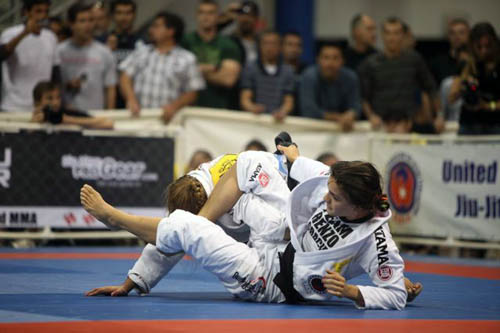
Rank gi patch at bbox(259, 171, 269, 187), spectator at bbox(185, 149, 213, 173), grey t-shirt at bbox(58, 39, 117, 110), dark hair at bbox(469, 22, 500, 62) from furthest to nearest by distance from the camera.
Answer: grey t-shirt at bbox(58, 39, 117, 110)
spectator at bbox(185, 149, 213, 173)
dark hair at bbox(469, 22, 500, 62)
gi patch at bbox(259, 171, 269, 187)

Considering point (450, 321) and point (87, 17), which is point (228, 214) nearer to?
point (450, 321)

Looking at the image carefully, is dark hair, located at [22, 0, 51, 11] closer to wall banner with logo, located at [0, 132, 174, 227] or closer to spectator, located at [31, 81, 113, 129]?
spectator, located at [31, 81, 113, 129]

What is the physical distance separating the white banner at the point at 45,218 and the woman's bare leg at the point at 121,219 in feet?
13.4

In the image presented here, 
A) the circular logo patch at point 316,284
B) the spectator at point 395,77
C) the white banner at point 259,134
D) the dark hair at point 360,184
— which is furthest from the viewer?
the white banner at point 259,134

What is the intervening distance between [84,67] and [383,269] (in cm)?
586

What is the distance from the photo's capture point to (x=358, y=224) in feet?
13.0

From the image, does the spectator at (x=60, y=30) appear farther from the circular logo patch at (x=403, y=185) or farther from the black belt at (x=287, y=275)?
the black belt at (x=287, y=275)

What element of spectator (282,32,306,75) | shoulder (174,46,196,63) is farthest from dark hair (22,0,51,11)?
Answer: spectator (282,32,306,75)

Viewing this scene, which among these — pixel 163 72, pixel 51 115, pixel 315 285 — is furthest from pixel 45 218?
pixel 315 285

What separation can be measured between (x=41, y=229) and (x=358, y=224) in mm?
5069

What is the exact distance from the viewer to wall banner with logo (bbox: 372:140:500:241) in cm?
813

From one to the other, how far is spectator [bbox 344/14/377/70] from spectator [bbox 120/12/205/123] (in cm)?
210

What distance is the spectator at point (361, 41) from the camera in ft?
33.3

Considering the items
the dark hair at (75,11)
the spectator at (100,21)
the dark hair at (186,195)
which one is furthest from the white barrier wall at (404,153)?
the dark hair at (186,195)
